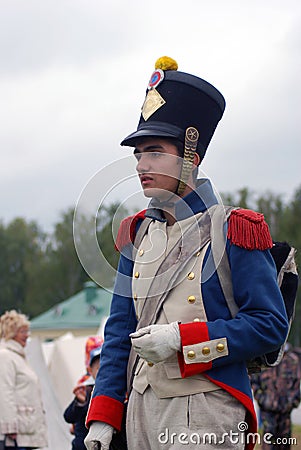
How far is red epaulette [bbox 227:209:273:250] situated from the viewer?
132 inches

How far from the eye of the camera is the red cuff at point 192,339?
3229 mm

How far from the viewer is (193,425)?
3.25 meters

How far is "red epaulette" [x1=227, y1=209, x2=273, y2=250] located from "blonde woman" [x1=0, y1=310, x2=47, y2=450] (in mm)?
5590

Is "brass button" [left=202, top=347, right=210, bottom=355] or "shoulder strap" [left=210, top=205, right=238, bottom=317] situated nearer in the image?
"brass button" [left=202, top=347, right=210, bottom=355]

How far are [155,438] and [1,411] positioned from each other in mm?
5419

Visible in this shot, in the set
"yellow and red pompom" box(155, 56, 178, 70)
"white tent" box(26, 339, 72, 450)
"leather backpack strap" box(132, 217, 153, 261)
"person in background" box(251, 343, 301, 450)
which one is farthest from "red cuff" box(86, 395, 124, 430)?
"white tent" box(26, 339, 72, 450)

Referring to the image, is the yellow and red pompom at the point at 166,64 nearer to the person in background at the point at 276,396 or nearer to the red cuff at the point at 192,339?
the red cuff at the point at 192,339

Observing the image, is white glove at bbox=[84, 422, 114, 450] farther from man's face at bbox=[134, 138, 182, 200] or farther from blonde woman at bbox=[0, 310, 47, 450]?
blonde woman at bbox=[0, 310, 47, 450]

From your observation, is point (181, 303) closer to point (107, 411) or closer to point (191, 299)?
point (191, 299)

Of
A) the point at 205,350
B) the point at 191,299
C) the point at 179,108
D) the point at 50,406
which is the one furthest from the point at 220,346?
the point at 50,406

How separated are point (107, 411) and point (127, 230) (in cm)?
70

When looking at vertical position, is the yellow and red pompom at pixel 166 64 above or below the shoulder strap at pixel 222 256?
above

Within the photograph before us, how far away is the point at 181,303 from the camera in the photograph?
11.1 ft

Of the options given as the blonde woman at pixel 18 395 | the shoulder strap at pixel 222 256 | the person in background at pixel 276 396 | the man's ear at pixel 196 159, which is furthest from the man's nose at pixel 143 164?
the person in background at pixel 276 396
